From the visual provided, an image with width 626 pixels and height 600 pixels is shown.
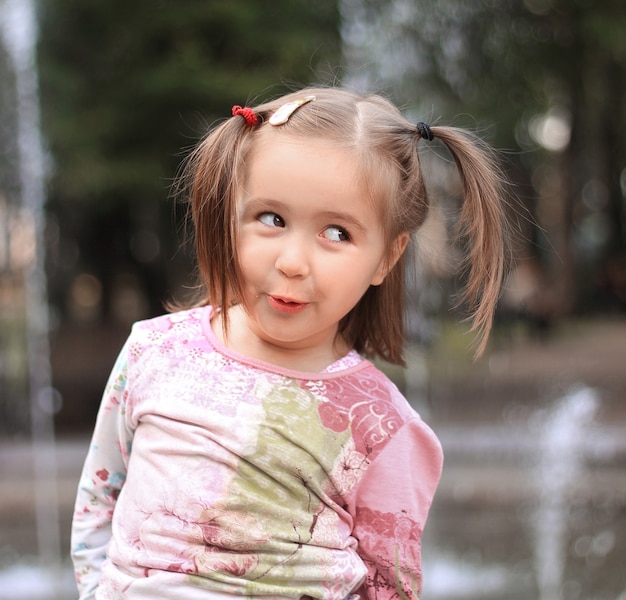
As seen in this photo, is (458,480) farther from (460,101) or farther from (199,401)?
(460,101)

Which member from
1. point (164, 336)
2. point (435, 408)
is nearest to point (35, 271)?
point (435, 408)

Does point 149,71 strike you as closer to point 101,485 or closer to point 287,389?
point 101,485

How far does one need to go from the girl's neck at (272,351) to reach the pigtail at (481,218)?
9.1 inches

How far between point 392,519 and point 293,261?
0.40 m

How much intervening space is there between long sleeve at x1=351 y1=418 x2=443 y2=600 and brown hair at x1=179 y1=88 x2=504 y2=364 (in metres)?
0.23

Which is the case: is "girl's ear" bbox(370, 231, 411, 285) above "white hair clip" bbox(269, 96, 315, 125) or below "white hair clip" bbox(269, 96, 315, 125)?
below

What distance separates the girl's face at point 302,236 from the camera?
48.7 inches

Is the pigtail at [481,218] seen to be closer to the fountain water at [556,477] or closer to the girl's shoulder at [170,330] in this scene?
the girl's shoulder at [170,330]

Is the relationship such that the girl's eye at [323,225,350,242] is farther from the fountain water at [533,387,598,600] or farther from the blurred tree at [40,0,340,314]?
the blurred tree at [40,0,340,314]

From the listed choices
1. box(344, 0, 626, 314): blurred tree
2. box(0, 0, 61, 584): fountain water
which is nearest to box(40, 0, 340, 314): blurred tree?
box(0, 0, 61, 584): fountain water

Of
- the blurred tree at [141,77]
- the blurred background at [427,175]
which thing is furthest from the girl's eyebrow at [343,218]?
the blurred tree at [141,77]

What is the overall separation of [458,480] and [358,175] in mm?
3855

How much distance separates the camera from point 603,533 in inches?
158

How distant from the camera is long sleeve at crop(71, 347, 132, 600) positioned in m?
1.42
